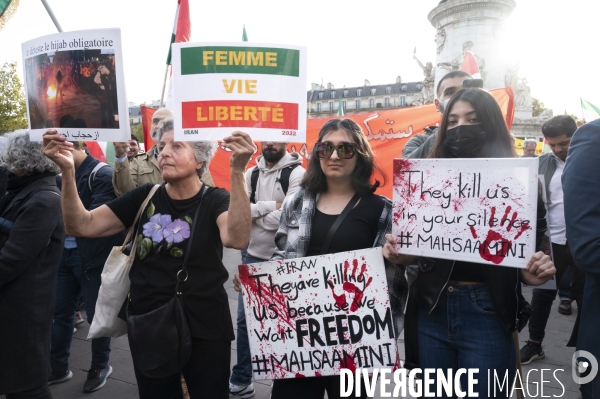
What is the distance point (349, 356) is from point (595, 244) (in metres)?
1.07

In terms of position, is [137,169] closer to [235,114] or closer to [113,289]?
[113,289]

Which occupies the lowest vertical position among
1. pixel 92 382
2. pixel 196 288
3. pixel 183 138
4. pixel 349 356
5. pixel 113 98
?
pixel 92 382

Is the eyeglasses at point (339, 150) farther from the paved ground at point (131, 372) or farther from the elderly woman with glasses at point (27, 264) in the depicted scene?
the paved ground at point (131, 372)

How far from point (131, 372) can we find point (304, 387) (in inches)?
81.4

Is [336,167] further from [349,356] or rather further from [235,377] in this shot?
[235,377]

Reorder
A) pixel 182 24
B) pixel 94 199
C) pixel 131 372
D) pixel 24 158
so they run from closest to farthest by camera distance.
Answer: pixel 24 158
pixel 94 199
pixel 131 372
pixel 182 24

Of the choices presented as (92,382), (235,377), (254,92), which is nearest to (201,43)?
(254,92)

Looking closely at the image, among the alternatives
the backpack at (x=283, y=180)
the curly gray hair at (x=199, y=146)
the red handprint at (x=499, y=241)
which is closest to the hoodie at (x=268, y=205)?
the backpack at (x=283, y=180)

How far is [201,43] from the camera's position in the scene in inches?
74.0

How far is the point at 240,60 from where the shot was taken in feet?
6.15

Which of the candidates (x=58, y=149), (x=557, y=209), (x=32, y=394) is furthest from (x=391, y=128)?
(x=32, y=394)

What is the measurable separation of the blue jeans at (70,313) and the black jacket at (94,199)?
0.11 metres

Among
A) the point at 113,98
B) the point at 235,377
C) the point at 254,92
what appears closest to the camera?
the point at 254,92

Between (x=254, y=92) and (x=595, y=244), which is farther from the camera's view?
(x=254, y=92)
